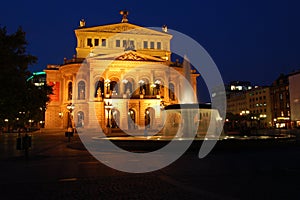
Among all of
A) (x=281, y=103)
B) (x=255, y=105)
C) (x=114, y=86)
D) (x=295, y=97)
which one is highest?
(x=114, y=86)

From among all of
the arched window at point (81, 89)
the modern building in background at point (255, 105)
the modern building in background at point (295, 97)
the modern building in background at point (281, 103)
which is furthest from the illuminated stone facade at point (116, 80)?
the modern building in background at point (281, 103)

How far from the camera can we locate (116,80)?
71125 mm

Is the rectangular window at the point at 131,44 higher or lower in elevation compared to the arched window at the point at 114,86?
higher

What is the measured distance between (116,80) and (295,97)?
4789 centimetres

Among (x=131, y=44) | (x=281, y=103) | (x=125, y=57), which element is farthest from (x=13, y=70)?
(x=281, y=103)

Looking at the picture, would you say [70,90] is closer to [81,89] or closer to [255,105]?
[81,89]

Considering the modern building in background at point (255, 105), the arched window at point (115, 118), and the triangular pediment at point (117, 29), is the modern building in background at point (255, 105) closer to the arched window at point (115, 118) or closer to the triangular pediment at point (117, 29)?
the arched window at point (115, 118)

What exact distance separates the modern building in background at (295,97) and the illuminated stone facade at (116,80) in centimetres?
2605

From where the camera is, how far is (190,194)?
8367mm

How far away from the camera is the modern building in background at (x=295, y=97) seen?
266 ft

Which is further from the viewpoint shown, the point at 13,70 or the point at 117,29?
the point at 117,29

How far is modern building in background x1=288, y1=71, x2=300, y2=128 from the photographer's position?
81125 millimetres

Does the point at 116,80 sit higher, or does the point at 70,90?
the point at 116,80

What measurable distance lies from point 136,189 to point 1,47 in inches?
471
